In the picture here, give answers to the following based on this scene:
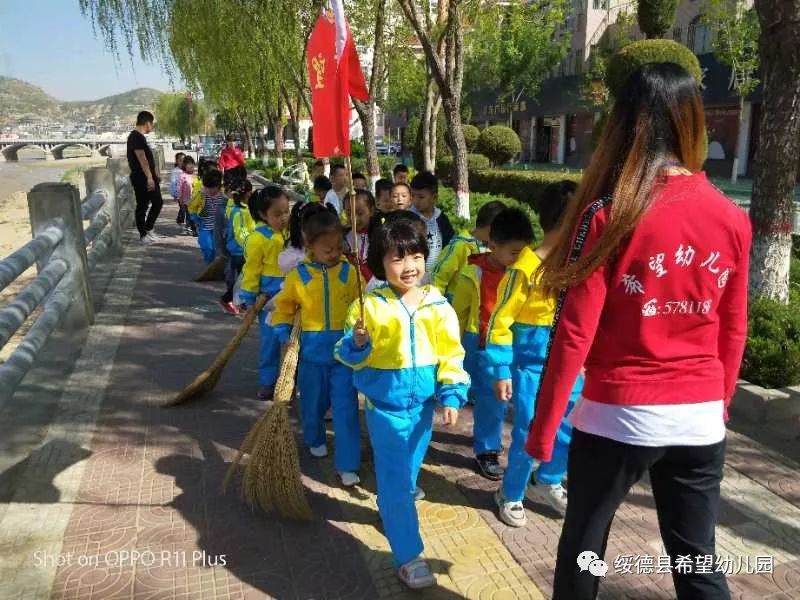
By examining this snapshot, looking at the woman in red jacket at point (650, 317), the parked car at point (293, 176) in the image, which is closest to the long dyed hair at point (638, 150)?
the woman in red jacket at point (650, 317)

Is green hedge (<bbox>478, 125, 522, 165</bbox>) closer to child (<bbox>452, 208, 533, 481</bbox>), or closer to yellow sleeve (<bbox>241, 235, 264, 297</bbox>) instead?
yellow sleeve (<bbox>241, 235, 264, 297</bbox>)

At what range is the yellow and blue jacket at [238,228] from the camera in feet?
19.0

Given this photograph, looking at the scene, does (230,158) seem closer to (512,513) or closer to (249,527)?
(249,527)

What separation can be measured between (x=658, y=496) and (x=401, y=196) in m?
3.40

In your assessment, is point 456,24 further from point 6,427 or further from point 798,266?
point 6,427

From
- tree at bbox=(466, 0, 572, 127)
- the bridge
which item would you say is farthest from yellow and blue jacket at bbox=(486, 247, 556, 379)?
the bridge

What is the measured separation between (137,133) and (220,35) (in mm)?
1845

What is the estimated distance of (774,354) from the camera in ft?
12.8

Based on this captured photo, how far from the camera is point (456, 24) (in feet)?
25.6

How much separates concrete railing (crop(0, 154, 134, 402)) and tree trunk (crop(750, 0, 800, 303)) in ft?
14.9

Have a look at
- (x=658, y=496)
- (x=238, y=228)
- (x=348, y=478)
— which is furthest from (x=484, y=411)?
(x=238, y=228)

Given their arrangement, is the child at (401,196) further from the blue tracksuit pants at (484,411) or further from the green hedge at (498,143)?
the green hedge at (498,143)

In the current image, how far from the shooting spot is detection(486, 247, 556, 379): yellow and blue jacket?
275cm

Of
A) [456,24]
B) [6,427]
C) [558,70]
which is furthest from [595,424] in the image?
[558,70]
